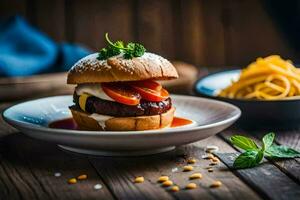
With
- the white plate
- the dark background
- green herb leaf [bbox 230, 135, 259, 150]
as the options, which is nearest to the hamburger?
the white plate

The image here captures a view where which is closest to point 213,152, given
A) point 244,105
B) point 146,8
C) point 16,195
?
point 244,105

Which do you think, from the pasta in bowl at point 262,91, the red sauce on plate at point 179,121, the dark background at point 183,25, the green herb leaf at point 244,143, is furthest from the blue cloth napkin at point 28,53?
the green herb leaf at point 244,143

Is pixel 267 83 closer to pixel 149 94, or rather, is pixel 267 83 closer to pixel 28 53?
pixel 149 94

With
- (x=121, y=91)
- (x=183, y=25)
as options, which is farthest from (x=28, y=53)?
(x=121, y=91)

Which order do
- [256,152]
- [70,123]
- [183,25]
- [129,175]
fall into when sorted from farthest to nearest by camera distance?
[183,25] < [70,123] < [256,152] < [129,175]

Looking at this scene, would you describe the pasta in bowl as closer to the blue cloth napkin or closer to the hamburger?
the hamburger
